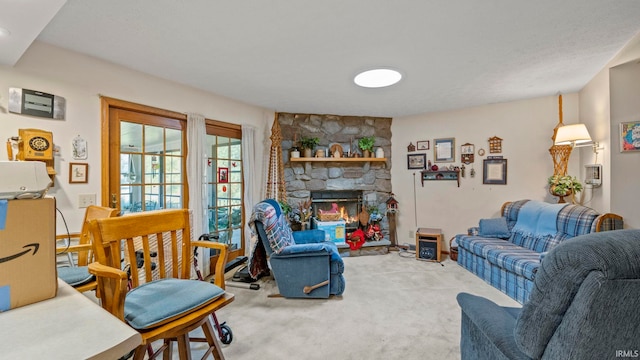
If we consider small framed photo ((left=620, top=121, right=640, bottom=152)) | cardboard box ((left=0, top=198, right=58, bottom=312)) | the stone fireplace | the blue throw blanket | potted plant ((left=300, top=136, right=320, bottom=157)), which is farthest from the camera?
the stone fireplace

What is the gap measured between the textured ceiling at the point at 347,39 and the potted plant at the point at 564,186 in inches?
44.6

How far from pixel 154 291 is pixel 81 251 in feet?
3.47

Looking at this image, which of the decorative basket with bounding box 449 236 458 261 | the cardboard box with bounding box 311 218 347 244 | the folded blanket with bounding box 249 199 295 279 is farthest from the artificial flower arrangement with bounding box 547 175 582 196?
the folded blanket with bounding box 249 199 295 279

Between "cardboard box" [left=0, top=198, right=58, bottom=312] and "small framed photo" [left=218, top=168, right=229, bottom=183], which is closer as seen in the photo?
"cardboard box" [left=0, top=198, right=58, bottom=312]

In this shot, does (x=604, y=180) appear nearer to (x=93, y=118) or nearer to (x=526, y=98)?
(x=526, y=98)

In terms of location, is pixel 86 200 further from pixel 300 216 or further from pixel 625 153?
pixel 625 153

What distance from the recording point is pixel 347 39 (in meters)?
2.12

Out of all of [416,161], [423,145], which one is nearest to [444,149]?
[423,145]

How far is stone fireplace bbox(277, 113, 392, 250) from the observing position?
14.6 feet

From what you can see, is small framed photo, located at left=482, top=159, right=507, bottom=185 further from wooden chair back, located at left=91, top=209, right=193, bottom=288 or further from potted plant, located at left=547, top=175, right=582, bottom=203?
wooden chair back, located at left=91, top=209, right=193, bottom=288

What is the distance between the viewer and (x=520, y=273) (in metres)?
2.63

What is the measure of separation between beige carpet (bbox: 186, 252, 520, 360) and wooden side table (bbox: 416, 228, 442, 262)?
0.56 metres

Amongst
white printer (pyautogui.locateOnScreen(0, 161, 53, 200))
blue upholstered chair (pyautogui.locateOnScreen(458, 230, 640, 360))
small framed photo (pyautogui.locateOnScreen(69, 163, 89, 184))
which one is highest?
small framed photo (pyautogui.locateOnScreen(69, 163, 89, 184))

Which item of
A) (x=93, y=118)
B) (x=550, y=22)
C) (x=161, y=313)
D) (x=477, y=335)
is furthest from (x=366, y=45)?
(x=93, y=118)
